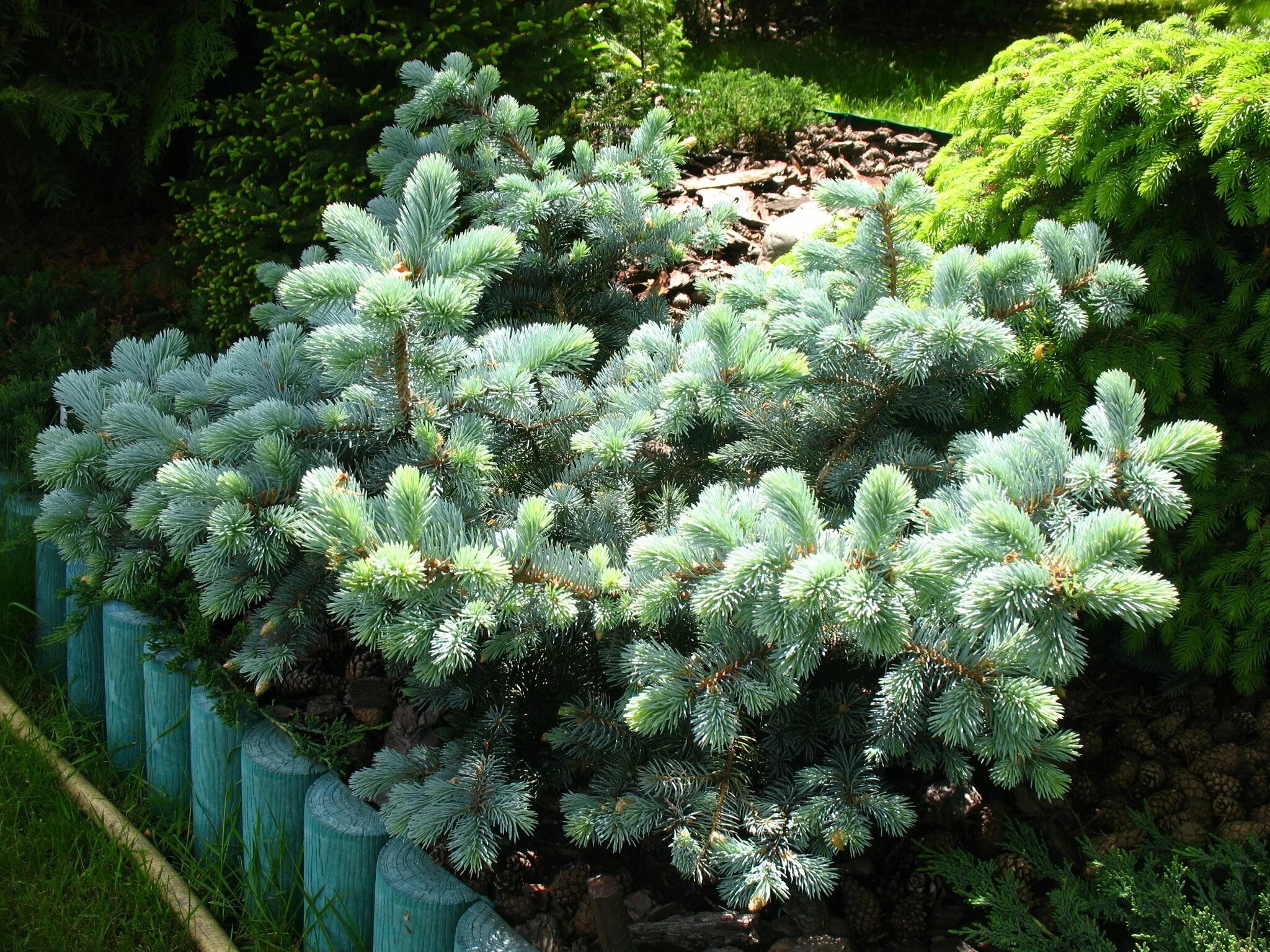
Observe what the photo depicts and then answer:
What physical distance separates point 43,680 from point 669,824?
222cm

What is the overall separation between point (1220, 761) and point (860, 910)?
867mm

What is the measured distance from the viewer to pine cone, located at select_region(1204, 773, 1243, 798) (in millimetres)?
2023

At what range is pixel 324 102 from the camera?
3.43 m

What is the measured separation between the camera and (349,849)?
201cm

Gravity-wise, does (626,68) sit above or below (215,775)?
above

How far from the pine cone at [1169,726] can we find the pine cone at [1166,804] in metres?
0.17

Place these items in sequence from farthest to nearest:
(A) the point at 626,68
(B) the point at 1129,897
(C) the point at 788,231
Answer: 1. (A) the point at 626,68
2. (C) the point at 788,231
3. (B) the point at 1129,897

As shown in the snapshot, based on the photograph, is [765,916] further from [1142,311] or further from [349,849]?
[1142,311]

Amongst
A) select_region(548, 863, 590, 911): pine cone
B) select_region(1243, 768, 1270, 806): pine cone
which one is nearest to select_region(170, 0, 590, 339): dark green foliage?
select_region(548, 863, 590, 911): pine cone

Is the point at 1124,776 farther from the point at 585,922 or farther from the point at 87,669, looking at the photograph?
the point at 87,669

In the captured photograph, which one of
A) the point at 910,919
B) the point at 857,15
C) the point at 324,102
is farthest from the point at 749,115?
the point at 857,15

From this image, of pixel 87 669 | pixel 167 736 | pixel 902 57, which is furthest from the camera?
pixel 902 57

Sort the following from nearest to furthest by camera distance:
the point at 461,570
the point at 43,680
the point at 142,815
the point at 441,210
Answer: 1. the point at 461,570
2. the point at 441,210
3. the point at 142,815
4. the point at 43,680

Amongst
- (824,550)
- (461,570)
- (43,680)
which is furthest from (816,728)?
(43,680)
